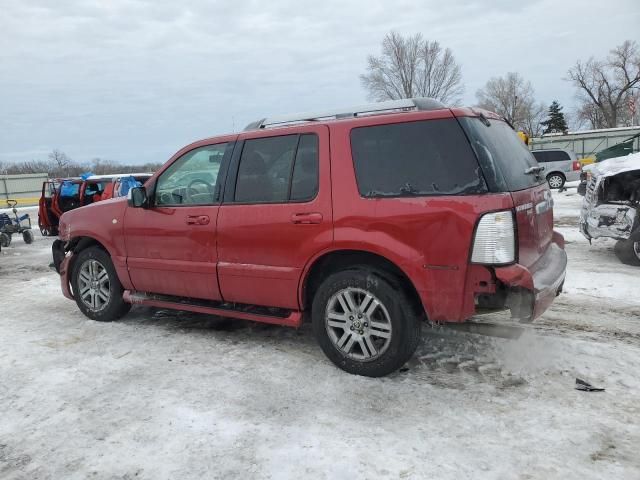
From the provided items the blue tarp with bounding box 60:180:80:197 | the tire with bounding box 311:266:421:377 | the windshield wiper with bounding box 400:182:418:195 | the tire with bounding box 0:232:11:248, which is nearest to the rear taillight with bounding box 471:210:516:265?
the windshield wiper with bounding box 400:182:418:195

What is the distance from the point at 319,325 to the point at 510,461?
1.66m

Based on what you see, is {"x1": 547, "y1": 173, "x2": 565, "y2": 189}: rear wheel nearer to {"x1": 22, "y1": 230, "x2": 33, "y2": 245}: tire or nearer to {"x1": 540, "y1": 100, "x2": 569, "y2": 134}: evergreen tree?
{"x1": 22, "y1": 230, "x2": 33, "y2": 245}: tire

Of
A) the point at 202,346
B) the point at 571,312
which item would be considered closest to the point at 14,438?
the point at 202,346

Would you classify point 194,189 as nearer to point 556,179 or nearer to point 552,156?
point 556,179

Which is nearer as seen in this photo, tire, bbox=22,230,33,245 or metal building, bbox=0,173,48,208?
tire, bbox=22,230,33,245

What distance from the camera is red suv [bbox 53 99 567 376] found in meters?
3.37

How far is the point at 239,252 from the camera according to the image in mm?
4301

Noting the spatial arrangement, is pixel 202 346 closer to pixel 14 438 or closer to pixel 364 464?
pixel 14 438

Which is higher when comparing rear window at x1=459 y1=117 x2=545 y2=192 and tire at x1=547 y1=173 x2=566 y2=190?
rear window at x1=459 y1=117 x2=545 y2=192

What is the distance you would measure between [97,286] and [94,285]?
0.04 m

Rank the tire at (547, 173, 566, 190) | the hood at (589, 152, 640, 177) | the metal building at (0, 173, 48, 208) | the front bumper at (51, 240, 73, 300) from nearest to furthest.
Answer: the front bumper at (51, 240, 73, 300)
the hood at (589, 152, 640, 177)
the tire at (547, 173, 566, 190)
the metal building at (0, 173, 48, 208)

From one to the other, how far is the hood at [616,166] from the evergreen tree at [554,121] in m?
68.2

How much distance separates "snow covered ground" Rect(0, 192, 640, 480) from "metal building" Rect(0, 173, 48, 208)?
3142 centimetres

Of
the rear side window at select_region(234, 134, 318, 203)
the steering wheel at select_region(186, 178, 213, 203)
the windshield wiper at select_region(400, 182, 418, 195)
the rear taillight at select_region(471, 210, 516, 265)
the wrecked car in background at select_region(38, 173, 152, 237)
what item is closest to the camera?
the rear taillight at select_region(471, 210, 516, 265)
